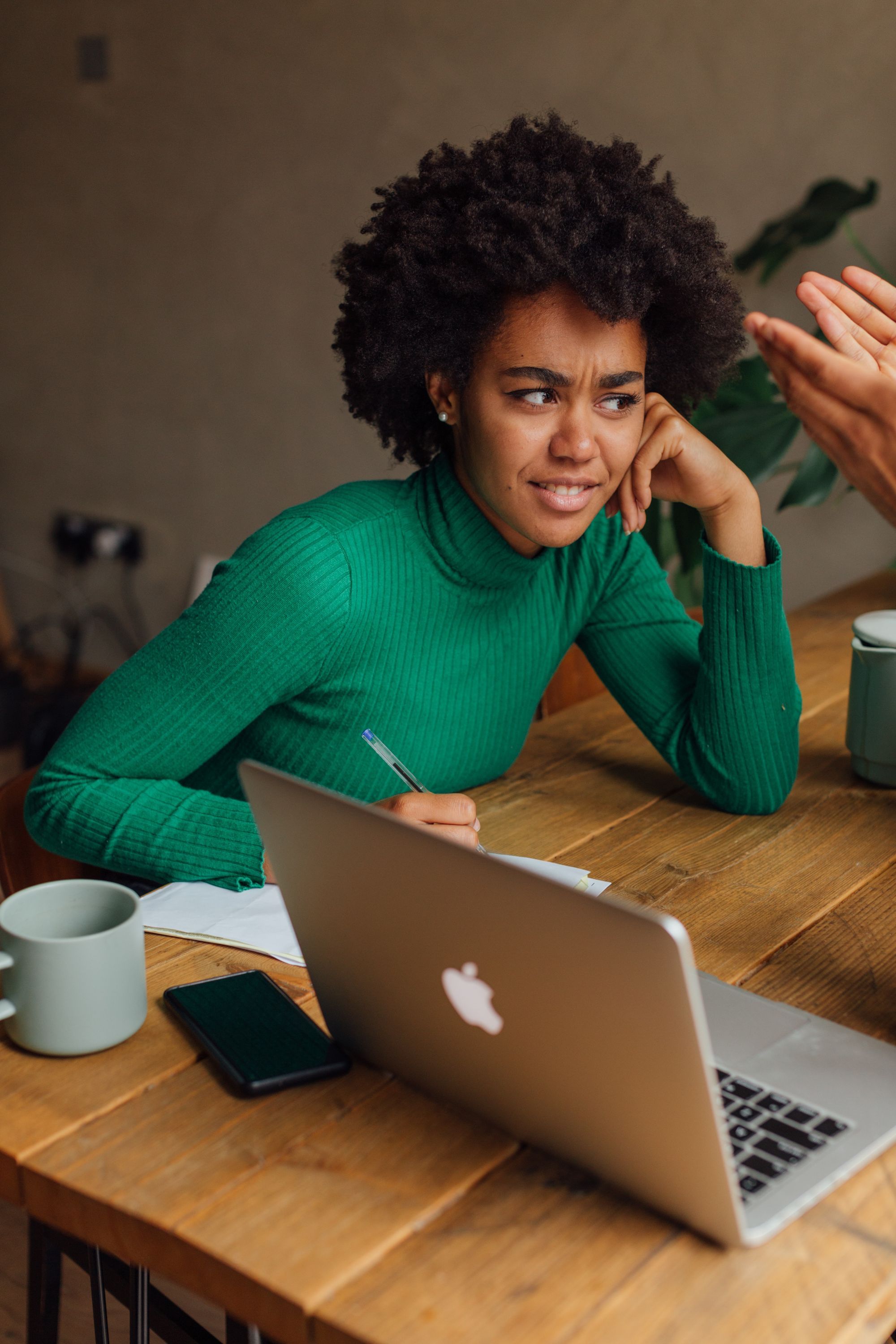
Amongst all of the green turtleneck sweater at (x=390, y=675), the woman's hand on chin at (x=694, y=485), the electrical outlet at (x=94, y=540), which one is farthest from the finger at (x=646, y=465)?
the electrical outlet at (x=94, y=540)

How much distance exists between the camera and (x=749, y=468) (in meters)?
2.06

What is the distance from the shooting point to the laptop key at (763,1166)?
2.09 feet

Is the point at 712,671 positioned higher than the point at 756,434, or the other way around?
the point at 756,434

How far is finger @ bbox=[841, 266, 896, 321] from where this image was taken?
1.07 meters

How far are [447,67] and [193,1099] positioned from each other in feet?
8.57

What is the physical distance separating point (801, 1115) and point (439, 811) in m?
0.37

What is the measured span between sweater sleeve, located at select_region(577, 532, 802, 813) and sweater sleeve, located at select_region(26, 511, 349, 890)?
40cm

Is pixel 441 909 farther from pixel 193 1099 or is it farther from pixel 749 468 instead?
pixel 749 468

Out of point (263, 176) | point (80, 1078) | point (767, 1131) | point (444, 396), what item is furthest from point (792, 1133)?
point (263, 176)

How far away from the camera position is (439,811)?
3.17ft

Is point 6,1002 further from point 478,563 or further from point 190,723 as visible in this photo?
point 478,563

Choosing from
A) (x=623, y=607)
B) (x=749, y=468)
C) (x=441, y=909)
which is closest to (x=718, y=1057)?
(x=441, y=909)

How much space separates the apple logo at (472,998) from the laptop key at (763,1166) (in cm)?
15

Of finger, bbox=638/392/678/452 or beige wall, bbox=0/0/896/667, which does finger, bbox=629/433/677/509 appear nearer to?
finger, bbox=638/392/678/452
